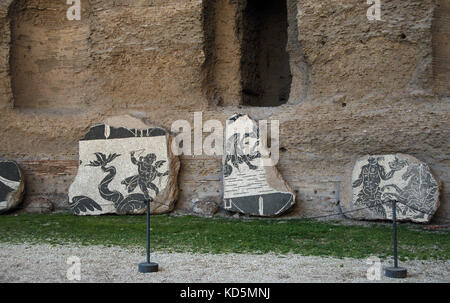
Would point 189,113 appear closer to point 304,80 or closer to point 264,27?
point 304,80

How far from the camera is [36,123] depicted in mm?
9562

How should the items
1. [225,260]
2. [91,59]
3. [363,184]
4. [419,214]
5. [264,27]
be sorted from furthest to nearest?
[264,27] → [91,59] → [363,184] → [419,214] → [225,260]

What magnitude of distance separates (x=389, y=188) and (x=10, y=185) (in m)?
5.83

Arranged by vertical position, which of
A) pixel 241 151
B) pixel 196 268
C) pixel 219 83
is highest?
pixel 219 83

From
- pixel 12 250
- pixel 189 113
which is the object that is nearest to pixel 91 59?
pixel 189 113

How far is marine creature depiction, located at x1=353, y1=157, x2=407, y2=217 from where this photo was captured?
738 centimetres

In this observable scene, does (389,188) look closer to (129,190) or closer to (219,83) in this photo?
(219,83)

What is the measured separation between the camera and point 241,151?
8211mm

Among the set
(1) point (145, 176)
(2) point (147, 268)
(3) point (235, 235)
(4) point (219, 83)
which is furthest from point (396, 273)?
(4) point (219, 83)

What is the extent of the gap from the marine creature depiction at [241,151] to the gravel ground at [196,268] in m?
2.99

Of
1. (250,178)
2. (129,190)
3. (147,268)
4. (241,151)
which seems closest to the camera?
(147,268)

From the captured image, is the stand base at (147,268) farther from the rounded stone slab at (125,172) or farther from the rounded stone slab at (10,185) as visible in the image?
the rounded stone slab at (10,185)

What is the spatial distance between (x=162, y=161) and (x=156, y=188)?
16.8 inches

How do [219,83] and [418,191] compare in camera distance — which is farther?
[219,83]
